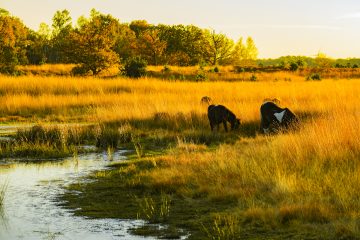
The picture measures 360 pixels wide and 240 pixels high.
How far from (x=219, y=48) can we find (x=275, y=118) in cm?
6312

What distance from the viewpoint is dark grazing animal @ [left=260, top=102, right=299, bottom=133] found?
1460 centimetres

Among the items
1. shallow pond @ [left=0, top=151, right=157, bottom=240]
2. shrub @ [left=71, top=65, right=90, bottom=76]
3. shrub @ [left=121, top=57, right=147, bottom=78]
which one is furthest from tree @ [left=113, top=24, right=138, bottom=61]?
shallow pond @ [left=0, top=151, right=157, bottom=240]

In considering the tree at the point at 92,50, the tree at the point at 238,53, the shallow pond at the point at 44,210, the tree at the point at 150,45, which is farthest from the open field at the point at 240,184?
the tree at the point at 238,53

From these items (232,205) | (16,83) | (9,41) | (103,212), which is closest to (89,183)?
(103,212)

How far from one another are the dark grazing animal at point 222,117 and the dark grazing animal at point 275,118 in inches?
48.3

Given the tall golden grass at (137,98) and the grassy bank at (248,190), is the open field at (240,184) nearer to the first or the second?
the grassy bank at (248,190)

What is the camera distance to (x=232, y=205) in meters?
7.71

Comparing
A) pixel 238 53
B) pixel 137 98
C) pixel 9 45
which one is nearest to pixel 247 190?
pixel 137 98

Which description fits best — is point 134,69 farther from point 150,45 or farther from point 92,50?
point 150,45

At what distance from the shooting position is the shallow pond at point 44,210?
257 inches

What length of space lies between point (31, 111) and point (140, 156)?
12.3 meters

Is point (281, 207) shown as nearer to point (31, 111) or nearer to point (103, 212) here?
point (103, 212)

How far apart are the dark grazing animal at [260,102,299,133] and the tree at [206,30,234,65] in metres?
60.9

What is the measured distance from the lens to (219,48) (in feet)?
253
